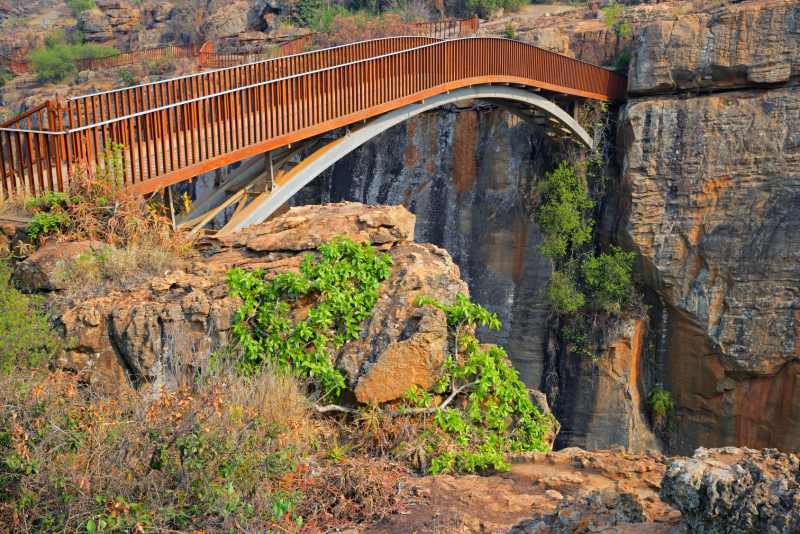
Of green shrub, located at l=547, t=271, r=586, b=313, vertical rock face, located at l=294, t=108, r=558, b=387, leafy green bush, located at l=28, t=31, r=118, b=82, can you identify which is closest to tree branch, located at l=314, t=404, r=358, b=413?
green shrub, located at l=547, t=271, r=586, b=313

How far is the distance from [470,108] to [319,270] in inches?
482

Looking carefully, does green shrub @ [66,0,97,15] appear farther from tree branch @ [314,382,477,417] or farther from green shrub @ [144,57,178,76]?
tree branch @ [314,382,477,417]

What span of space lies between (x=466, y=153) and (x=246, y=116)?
9.55 m

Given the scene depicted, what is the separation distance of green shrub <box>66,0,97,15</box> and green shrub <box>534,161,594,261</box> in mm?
23439

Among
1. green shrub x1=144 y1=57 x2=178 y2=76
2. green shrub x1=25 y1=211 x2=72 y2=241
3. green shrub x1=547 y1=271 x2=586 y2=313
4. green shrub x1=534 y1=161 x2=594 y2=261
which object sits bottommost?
green shrub x1=547 y1=271 x2=586 y2=313

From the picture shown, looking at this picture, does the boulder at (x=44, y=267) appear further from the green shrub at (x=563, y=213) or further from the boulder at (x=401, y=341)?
the green shrub at (x=563, y=213)

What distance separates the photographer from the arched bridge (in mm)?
7949

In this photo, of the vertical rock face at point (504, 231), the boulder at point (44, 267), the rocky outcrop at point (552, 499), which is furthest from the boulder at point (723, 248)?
the boulder at point (44, 267)

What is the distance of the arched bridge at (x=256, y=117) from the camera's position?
7949mm

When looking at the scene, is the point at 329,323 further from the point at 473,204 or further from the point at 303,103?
the point at 473,204

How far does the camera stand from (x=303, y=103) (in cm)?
1017

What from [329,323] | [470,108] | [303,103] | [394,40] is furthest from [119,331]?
[470,108]

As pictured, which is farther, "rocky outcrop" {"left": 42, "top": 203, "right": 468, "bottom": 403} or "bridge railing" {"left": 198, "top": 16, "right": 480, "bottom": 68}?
"bridge railing" {"left": 198, "top": 16, "right": 480, "bottom": 68}

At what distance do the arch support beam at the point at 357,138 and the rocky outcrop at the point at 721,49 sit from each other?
1.91m
